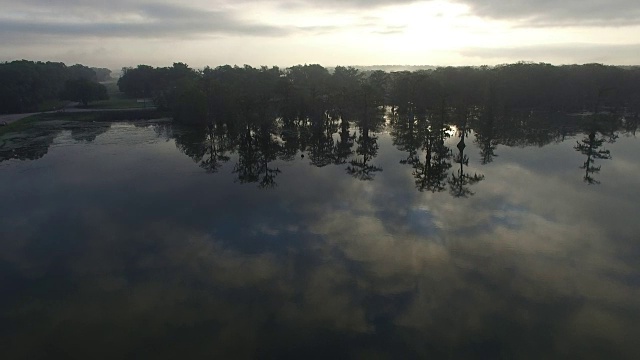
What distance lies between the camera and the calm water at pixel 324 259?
2116cm

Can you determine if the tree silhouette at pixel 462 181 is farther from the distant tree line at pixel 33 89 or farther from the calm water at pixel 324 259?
the distant tree line at pixel 33 89

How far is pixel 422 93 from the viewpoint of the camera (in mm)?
111062

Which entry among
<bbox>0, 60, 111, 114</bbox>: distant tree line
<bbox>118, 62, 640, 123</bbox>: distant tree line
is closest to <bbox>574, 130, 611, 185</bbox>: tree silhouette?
<bbox>118, 62, 640, 123</bbox>: distant tree line

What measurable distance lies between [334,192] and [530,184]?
21.3 meters

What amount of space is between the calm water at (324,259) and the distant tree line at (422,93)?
3370cm

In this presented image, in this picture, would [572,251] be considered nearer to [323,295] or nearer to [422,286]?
[422,286]

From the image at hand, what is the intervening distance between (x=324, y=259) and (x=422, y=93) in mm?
90924

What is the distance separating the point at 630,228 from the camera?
33.2 m

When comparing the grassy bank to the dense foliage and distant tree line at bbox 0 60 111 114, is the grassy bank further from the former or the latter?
the dense foliage

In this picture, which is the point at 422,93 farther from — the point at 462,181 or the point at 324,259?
the point at 324,259

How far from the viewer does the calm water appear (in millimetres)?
21156

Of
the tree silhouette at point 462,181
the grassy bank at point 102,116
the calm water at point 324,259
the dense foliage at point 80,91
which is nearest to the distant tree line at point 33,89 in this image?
the dense foliage at point 80,91

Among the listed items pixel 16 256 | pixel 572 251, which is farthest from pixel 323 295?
pixel 16 256

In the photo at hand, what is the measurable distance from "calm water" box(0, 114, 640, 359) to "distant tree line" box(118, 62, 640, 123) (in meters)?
33.7
